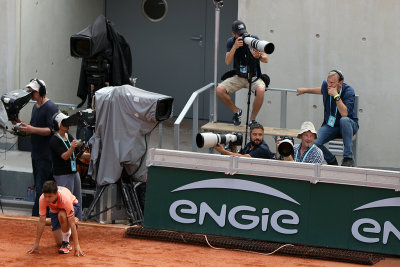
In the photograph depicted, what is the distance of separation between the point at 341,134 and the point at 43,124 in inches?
161

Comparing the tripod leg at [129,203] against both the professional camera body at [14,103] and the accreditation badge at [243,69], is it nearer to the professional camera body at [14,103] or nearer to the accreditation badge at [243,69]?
the professional camera body at [14,103]

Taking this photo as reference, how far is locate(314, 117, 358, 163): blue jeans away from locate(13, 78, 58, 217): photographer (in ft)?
12.0

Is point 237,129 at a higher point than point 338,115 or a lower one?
lower

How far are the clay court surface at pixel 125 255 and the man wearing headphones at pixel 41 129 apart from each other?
125 centimetres

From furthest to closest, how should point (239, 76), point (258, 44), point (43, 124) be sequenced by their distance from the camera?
point (239, 76) → point (43, 124) → point (258, 44)

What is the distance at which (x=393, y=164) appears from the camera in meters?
14.8

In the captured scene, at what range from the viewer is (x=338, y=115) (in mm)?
12711

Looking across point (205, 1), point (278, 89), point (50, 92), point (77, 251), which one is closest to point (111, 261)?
point (77, 251)

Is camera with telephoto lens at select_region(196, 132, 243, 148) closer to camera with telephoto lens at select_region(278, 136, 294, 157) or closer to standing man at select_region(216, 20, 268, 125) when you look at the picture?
camera with telephoto lens at select_region(278, 136, 294, 157)

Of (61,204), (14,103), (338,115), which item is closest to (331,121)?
(338,115)

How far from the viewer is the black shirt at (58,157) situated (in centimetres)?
1189

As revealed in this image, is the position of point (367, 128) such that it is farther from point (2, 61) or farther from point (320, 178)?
point (2, 61)

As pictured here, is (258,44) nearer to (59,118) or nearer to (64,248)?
(59,118)

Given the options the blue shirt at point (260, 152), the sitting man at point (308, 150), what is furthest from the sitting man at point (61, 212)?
the sitting man at point (308, 150)
